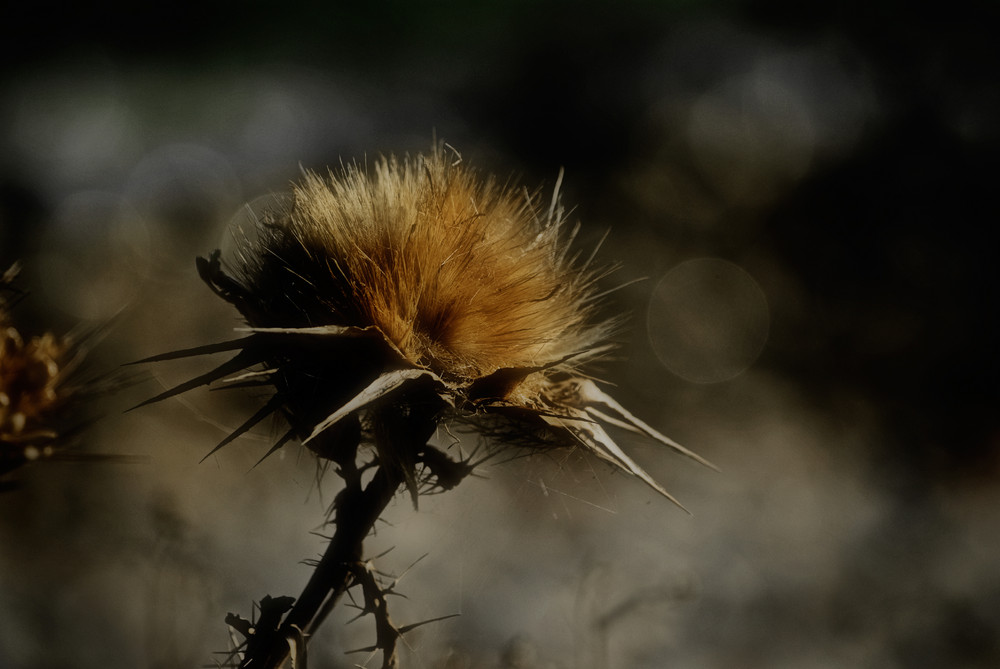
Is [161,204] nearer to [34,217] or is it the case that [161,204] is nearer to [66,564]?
Answer: [34,217]

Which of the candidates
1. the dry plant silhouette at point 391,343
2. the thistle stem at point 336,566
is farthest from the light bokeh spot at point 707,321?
the thistle stem at point 336,566

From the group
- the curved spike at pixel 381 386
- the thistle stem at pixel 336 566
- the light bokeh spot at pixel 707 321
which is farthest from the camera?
the light bokeh spot at pixel 707 321

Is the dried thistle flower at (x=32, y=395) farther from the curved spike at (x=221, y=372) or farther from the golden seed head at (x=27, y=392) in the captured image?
the curved spike at (x=221, y=372)

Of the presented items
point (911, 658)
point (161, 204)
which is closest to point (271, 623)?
point (911, 658)

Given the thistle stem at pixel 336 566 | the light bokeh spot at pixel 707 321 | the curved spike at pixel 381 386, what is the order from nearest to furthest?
the curved spike at pixel 381 386, the thistle stem at pixel 336 566, the light bokeh spot at pixel 707 321

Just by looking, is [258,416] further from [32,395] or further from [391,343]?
[32,395]

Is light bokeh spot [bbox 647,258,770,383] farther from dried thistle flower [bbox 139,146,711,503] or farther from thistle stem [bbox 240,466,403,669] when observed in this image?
thistle stem [bbox 240,466,403,669]
